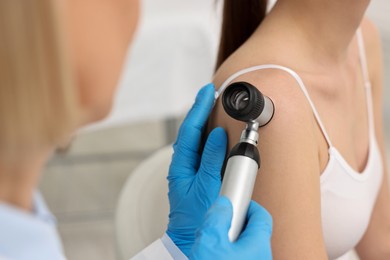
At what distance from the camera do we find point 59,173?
2.38 m

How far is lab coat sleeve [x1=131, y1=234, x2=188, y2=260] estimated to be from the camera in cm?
95

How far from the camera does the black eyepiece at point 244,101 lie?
802 mm

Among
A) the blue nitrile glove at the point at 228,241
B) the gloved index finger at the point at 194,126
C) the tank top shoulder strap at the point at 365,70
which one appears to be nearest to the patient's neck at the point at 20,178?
the blue nitrile glove at the point at 228,241

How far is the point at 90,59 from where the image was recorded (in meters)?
0.59

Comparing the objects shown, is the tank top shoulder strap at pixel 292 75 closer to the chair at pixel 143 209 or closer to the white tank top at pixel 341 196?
the white tank top at pixel 341 196

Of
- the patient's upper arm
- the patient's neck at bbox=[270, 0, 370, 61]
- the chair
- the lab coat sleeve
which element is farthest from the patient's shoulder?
the chair

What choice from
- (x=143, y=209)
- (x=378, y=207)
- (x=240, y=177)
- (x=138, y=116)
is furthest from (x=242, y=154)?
(x=138, y=116)

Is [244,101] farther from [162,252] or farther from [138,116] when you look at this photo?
[138,116]

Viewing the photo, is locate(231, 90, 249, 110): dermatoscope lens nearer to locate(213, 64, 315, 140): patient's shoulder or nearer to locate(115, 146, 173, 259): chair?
locate(213, 64, 315, 140): patient's shoulder

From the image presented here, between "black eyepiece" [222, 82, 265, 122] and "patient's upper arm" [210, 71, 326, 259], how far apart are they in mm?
87

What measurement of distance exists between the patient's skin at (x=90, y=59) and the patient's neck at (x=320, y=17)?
40 cm

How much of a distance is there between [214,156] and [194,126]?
0.27 ft

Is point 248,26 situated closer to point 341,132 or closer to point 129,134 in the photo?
point 341,132

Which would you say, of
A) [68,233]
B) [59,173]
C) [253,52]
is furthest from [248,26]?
[59,173]
